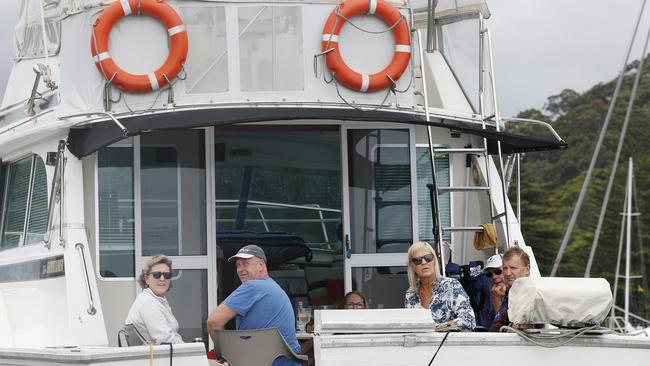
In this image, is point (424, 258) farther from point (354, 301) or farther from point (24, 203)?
point (24, 203)

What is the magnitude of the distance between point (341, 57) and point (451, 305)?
7.28ft

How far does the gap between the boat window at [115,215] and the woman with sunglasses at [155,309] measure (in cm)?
102

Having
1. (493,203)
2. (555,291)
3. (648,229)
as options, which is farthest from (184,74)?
(648,229)

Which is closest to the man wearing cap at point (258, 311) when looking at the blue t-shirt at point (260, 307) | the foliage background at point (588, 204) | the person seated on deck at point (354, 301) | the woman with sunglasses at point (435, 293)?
the blue t-shirt at point (260, 307)

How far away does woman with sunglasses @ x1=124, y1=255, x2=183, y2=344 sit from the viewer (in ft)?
25.7

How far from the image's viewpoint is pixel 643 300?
152 feet

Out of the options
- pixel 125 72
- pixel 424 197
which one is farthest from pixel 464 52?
pixel 125 72

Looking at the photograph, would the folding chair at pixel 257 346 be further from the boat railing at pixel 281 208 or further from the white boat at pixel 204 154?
the boat railing at pixel 281 208

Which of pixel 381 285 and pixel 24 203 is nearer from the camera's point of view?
pixel 381 285

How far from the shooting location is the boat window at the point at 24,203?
371 inches

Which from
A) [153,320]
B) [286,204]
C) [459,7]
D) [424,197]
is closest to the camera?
[153,320]

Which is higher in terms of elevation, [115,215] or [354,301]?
[115,215]

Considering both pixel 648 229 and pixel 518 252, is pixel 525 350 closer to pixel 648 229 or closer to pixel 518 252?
pixel 518 252

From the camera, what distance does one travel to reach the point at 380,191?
9672mm
